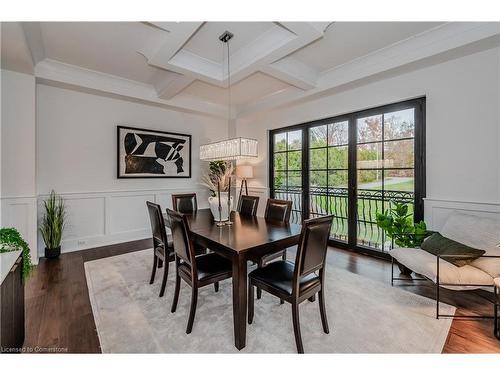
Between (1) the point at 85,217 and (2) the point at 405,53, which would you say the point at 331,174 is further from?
(1) the point at 85,217

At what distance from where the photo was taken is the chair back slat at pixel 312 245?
5.48 ft

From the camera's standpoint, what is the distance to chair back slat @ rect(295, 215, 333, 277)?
5.48 feet

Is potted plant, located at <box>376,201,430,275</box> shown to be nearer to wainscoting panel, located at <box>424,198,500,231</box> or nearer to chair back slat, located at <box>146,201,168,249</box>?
wainscoting panel, located at <box>424,198,500,231</box>

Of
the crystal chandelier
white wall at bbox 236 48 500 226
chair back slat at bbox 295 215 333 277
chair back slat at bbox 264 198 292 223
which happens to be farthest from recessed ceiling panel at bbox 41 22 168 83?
white wall at bbox 236 48 500 226

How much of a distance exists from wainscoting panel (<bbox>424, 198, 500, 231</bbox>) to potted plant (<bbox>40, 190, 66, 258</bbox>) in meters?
5.01

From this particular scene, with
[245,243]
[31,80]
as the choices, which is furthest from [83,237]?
[245,243]

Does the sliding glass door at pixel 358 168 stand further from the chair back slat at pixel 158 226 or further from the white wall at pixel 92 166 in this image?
the chair back slat at pixel 158 226

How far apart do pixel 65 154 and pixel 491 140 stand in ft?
18.2

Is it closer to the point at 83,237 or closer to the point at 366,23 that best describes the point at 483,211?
the point at 366,23

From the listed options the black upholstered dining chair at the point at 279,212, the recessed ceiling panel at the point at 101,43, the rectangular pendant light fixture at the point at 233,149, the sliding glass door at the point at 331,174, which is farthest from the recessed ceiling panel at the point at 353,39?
the black upholstered dining chair at the point at 279,212

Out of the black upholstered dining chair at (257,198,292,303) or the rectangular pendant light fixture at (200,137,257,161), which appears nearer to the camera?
the rectangular pendant light fixture at (200,137,257,161)

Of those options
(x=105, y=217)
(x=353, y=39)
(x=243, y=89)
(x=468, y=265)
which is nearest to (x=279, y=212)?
(x=468, y=265)

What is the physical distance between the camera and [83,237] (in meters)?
4.04

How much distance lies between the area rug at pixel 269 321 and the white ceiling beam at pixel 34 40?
8.79 feet
